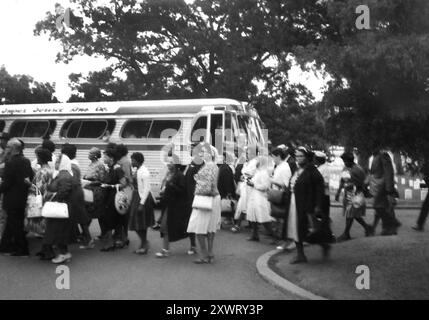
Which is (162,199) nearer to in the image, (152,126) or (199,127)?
(199,127)

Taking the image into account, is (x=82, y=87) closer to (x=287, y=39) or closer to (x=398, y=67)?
(x=287, y=39)

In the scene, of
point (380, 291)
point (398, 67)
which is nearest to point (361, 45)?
point (398, 67)

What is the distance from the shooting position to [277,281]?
22.3 ft

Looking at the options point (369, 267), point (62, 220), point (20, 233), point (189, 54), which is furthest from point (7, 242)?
point (189, 54)

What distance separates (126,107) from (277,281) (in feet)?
33.6

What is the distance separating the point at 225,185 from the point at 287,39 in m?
4.86

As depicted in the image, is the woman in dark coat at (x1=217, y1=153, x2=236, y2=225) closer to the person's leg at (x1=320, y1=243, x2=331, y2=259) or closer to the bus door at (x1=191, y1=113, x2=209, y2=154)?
the bus door at (x1=191, y1=113, x2=209, y2=154)

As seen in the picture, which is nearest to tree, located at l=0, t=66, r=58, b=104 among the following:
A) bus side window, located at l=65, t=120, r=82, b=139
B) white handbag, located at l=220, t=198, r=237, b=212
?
bus side window, located at l=65, t=120, r=82, b=139

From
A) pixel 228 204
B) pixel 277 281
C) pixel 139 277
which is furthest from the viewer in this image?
pixel 228 204

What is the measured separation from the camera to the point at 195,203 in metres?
7.89

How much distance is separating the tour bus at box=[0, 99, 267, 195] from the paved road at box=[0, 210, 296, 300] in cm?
580

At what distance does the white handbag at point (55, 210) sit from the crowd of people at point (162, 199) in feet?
0.30

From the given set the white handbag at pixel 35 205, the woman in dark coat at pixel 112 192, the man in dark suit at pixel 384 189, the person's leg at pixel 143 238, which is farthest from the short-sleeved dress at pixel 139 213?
the man in dark suit at pixel 384 189

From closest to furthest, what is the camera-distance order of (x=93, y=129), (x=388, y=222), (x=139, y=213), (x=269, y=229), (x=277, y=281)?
(x=277, y=281), (x=139, y=213), (x=388, y=222), (x=269, y=229), (x=93, y=129)
